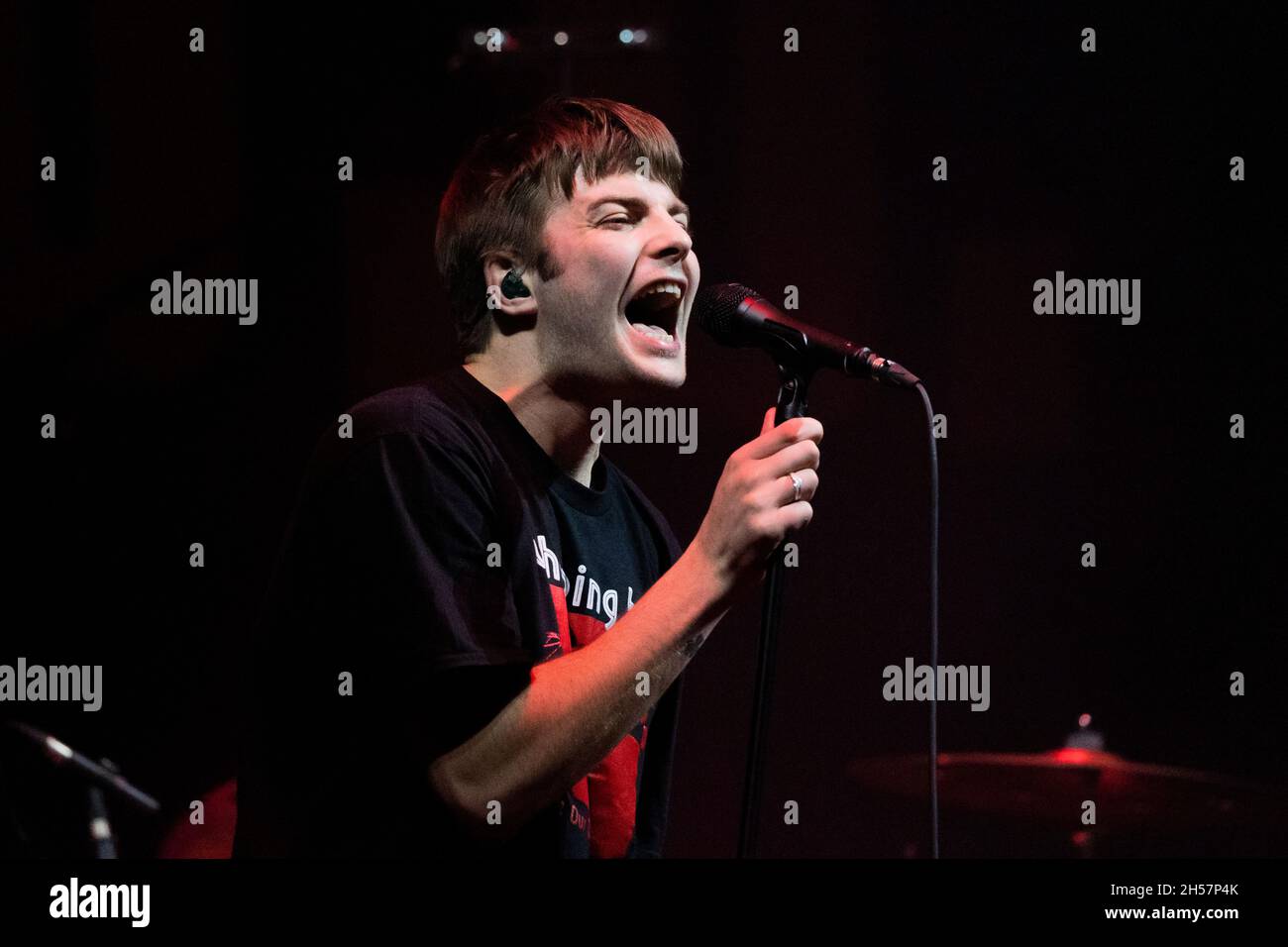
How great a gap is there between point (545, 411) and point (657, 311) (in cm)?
23

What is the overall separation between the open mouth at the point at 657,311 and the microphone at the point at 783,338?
0.15 m

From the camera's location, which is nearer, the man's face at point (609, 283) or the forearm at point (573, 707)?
the forearm at point (573, 707)

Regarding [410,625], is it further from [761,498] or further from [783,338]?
[783,338]

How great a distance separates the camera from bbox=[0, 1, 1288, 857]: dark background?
2123 mm

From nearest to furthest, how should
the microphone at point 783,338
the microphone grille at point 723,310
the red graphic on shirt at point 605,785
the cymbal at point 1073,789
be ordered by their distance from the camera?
the microphone at point 783,338
the microphone grille at point 723,310
the red graphic on shirt at point 605,785
the cymbal at point 1073,789

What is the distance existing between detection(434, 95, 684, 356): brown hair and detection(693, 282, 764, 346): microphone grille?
0.30 metres

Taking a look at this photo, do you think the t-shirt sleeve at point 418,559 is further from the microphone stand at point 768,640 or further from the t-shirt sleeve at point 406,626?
the microphone stand at point 768,640

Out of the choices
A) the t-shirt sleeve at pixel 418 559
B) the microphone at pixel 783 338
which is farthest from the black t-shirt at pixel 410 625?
the microphone at pixel 783 338

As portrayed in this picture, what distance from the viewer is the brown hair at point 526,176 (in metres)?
1.84

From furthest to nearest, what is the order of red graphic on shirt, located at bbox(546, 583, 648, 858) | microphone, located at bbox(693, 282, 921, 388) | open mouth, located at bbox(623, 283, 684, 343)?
1. open mouth, located at bbox(623, 283, 684, 343)
2. red graphic on shirt, located at bbox(546, 583, 648, 858)
3. microphone, located at bbox(693, 282, 921, 388)

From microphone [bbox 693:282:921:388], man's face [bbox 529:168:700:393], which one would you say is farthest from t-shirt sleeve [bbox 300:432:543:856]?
microphone [bbox 693:282:921:388]

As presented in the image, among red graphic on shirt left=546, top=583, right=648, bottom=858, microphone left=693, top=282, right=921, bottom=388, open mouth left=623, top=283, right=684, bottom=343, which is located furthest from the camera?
open mouth left=623, top=283, right=684, bottom=343

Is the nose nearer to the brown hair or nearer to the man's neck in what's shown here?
the brown hair
